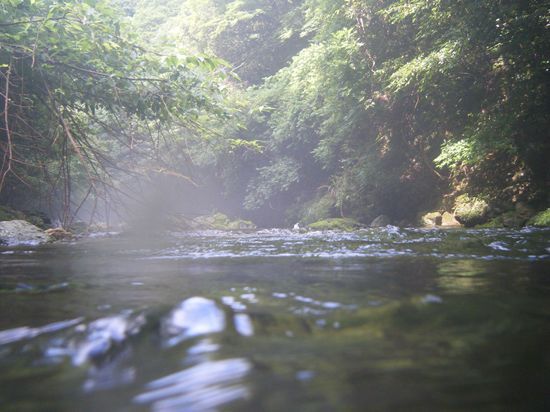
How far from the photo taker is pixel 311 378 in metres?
0.82

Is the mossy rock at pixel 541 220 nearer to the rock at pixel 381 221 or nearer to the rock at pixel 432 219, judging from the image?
the rock at pixel 432 219

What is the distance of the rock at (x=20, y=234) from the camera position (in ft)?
18.3

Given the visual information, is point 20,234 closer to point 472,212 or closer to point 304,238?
point 304,238

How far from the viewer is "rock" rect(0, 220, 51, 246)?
5.57 m

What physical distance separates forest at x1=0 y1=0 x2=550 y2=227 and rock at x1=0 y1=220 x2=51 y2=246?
49 cm

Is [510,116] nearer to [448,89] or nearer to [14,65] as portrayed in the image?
[448,89]

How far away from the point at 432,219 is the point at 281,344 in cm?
977

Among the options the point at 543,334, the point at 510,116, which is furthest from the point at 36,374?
the point at 510,116

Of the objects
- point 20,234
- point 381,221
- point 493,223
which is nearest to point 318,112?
point 381,221

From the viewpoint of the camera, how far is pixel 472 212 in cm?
860

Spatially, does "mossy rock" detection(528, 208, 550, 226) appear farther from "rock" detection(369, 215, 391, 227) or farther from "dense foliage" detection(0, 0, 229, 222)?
"dense foliage" detection(0, 0, 229, 222)

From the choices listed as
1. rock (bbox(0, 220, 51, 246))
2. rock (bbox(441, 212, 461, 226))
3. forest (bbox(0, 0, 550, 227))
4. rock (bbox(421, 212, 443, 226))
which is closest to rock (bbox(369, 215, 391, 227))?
forest (bbox(0, 0, 550, 227))

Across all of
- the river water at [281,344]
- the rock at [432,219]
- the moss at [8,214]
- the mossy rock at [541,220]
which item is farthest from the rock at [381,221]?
the river water at [281,344]

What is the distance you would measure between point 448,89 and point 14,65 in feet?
26.7
